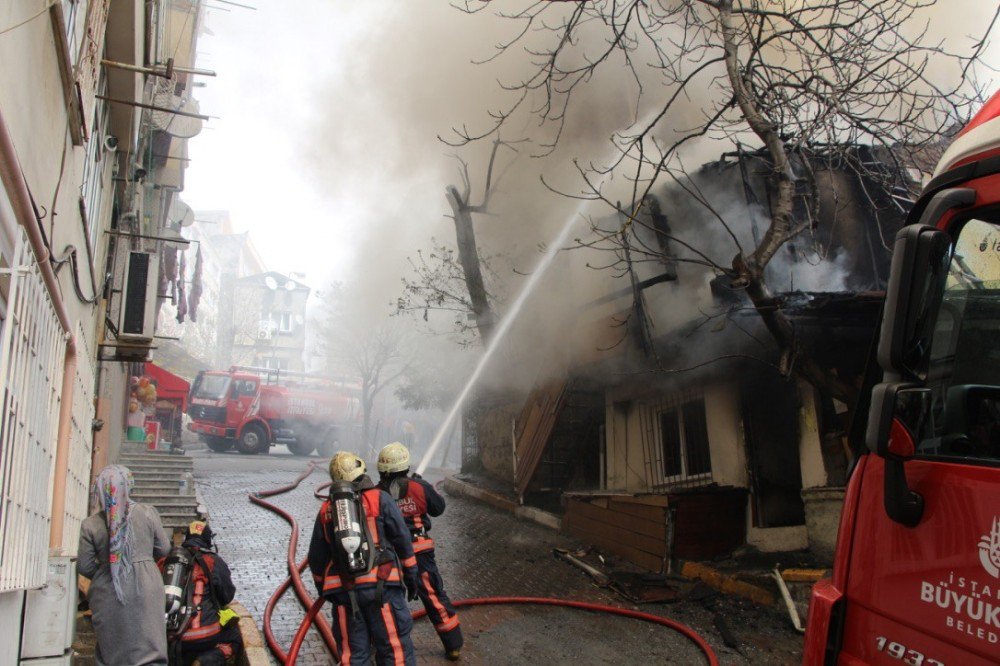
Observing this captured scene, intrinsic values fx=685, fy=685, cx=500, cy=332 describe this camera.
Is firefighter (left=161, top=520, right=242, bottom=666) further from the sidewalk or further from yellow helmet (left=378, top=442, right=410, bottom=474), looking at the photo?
the sidewalk

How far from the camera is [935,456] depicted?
80.6 inches

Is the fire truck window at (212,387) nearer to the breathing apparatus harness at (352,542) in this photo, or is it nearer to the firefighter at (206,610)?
the firefighter at (206,610)

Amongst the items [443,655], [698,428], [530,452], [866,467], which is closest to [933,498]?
[866,467]

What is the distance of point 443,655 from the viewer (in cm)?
514

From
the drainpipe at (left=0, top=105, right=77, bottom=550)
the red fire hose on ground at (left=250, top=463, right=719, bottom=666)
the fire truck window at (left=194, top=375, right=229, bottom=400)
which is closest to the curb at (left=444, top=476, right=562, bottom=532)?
the red fire hose on ground at (left=250, top=463, right=719, bottom=666)

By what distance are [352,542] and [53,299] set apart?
1.98 metres

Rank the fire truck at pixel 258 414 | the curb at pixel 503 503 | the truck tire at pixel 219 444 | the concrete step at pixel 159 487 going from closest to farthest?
1. the concrete step at pixel 159 487
2. the curb at pixel 503 503
3. the fire truck at pixel 258 414
4. the truck tire at pixel 219 444

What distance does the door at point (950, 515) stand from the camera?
1.85 metres

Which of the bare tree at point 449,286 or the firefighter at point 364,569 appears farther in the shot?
the bare tree at point 449,286

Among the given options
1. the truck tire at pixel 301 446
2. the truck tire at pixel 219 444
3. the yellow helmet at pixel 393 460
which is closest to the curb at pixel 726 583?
the yellow helmet at pixel 393 460

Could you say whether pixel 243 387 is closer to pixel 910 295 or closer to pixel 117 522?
pixel 117 522

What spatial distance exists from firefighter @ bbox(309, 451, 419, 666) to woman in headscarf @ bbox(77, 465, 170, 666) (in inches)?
34.7

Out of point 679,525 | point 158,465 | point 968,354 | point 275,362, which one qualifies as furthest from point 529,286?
point 275,362

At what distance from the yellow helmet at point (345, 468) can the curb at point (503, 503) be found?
5894 millimetres
